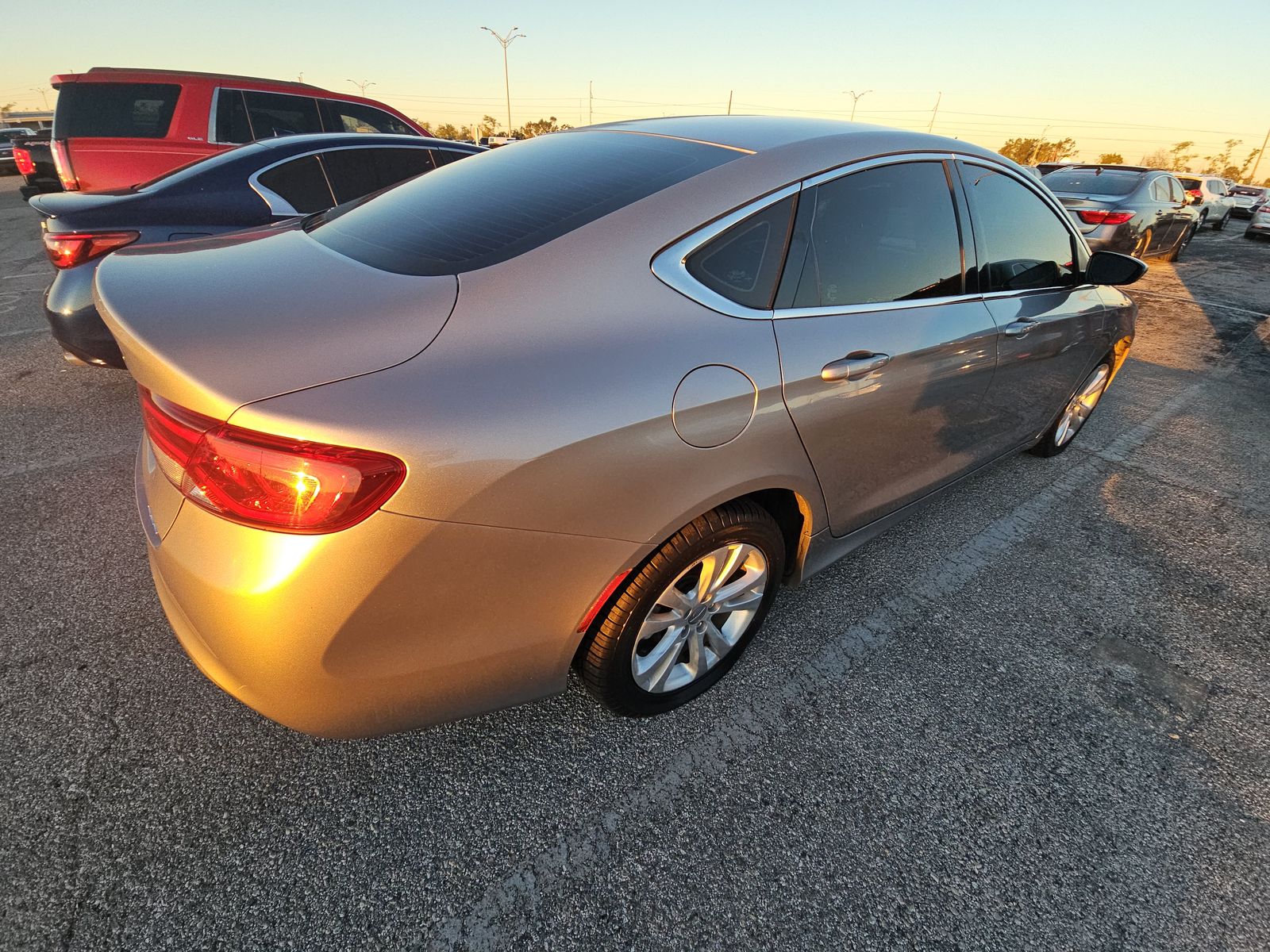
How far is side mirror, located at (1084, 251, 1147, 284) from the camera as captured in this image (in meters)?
3.01

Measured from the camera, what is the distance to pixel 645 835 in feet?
5.40

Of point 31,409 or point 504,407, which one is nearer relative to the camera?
point 504,407

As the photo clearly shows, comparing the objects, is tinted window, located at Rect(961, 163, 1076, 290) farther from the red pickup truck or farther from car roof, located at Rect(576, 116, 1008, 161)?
the red pickup truck

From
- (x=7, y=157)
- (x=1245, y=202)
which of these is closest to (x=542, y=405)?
(x=7, y=157)

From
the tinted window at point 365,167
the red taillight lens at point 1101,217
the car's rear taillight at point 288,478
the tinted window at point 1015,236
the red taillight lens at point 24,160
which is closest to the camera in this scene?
the car's rear taillight at point 288,478

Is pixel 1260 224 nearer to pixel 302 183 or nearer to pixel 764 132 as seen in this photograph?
pixel 764 132

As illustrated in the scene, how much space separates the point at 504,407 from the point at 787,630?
1.57m

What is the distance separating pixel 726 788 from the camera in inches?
69.7

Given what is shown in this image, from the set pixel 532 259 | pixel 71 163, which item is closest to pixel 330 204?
pixel 71 163

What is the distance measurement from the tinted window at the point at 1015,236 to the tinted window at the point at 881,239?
22 centimetres

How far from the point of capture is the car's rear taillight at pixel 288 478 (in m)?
1.13

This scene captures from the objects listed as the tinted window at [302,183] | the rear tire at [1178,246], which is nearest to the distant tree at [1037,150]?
the rear tire at [1178,246]

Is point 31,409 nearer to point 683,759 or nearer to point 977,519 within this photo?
point 683,759

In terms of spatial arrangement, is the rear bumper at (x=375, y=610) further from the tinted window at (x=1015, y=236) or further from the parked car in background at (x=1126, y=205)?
the parked car in background at (x=1126, y=205)
